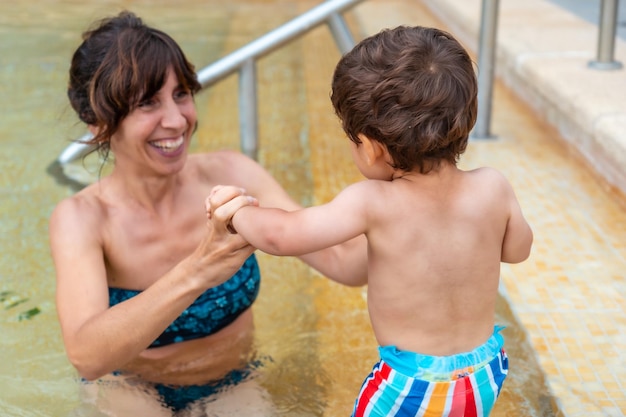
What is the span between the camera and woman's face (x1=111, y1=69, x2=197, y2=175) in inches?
106

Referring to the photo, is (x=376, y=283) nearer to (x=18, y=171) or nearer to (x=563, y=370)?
(x=563, y=370)

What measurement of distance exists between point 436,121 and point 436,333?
500 mm

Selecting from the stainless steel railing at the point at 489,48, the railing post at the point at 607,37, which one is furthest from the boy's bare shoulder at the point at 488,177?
the railing post at the point at 607,37

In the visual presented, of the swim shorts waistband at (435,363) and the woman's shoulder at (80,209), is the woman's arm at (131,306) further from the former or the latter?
the swim shorts waistband at (435,363)

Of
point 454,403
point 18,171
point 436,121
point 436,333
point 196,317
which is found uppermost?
point 436,121

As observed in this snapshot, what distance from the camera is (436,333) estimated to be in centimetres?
216

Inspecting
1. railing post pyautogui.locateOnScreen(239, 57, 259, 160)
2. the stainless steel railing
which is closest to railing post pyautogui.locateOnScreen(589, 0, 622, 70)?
the stainless steel railing

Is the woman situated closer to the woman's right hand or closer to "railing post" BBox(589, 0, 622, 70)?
the woman's right hand

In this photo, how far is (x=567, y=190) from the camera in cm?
442

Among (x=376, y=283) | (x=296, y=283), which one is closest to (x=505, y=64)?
A: (x=296, y=283)

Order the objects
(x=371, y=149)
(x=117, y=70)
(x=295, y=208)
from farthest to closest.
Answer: (x=295, y=208) → (x=117, y=70) → (x=371, y=149)

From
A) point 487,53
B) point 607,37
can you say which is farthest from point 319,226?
point 607,37

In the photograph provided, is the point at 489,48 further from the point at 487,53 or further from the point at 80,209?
the point at 80,209

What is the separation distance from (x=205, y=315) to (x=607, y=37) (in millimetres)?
3260
